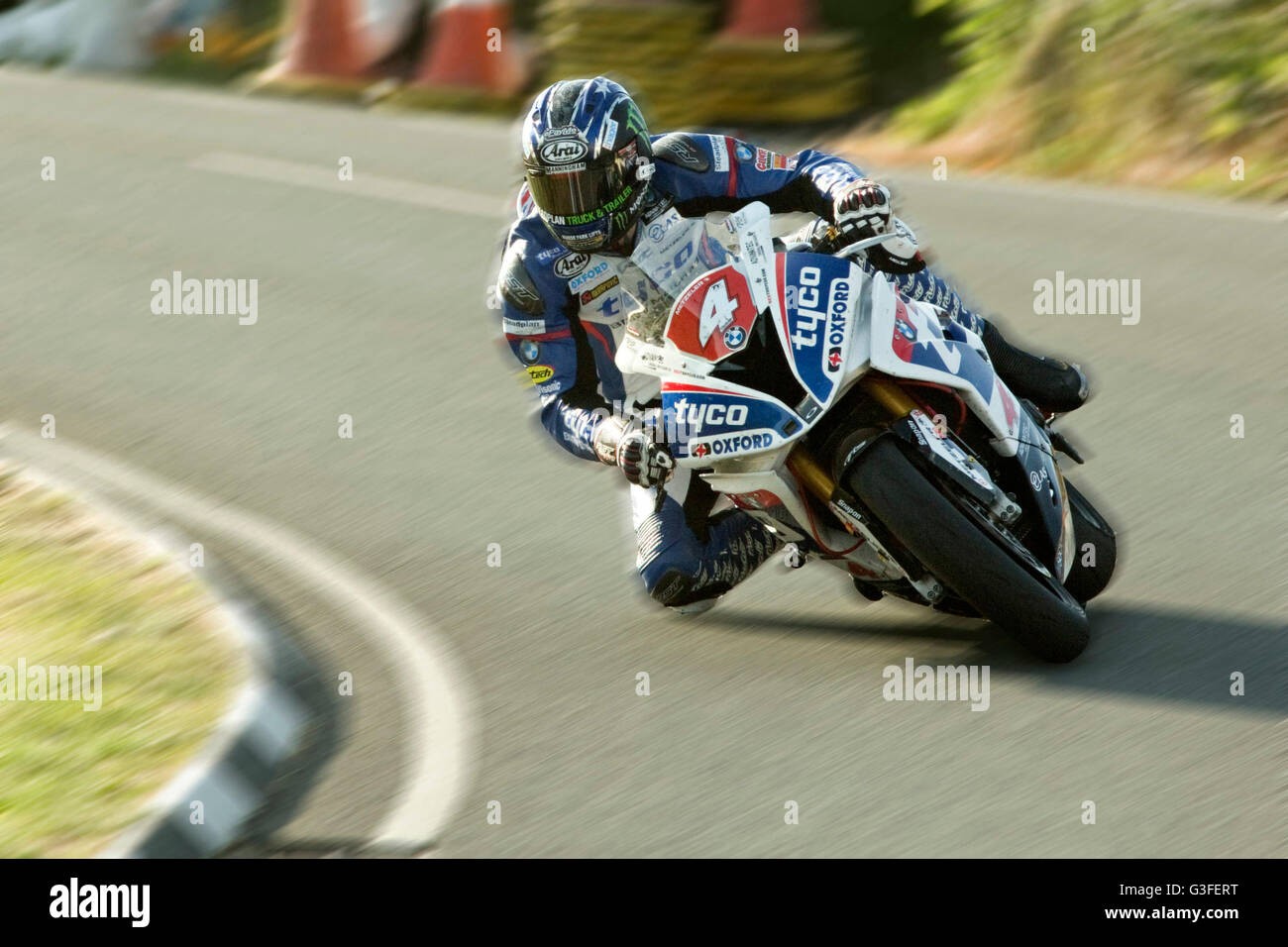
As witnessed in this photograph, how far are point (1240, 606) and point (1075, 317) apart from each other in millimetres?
4125

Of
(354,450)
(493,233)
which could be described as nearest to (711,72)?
→ (493,233)

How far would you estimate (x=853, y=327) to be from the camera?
5.78m

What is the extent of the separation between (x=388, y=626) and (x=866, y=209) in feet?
8.36

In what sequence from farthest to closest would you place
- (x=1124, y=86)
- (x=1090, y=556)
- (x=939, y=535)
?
(x=1124, y=86) < (x=1090, y=556) < (x=939, y=535)

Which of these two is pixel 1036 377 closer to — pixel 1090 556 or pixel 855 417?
pixel 1090 556

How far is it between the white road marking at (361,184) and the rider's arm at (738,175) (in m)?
6.49

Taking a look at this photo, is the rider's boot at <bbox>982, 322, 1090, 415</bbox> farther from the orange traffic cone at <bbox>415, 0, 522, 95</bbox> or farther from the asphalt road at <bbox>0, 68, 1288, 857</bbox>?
the orange traffic cone at <bbox>415, 0, 522, 95</bbox>

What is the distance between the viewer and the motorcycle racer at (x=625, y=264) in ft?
19.6

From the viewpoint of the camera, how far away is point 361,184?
1441 centimetres

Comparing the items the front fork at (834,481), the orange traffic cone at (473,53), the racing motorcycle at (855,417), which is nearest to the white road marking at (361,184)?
the orange traffic cone at (473,53)

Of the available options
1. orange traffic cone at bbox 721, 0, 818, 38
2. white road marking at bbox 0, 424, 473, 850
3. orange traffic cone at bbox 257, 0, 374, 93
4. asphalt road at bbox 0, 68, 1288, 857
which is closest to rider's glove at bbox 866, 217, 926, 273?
Result: asphalt road at bbox 0, 68, 1288, 857

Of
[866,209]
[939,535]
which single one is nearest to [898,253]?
[866,209]

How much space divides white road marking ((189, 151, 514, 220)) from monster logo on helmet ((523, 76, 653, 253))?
6983 millimetres

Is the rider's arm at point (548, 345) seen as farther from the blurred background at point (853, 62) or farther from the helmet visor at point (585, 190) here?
the blurred background at point (853, 62)
